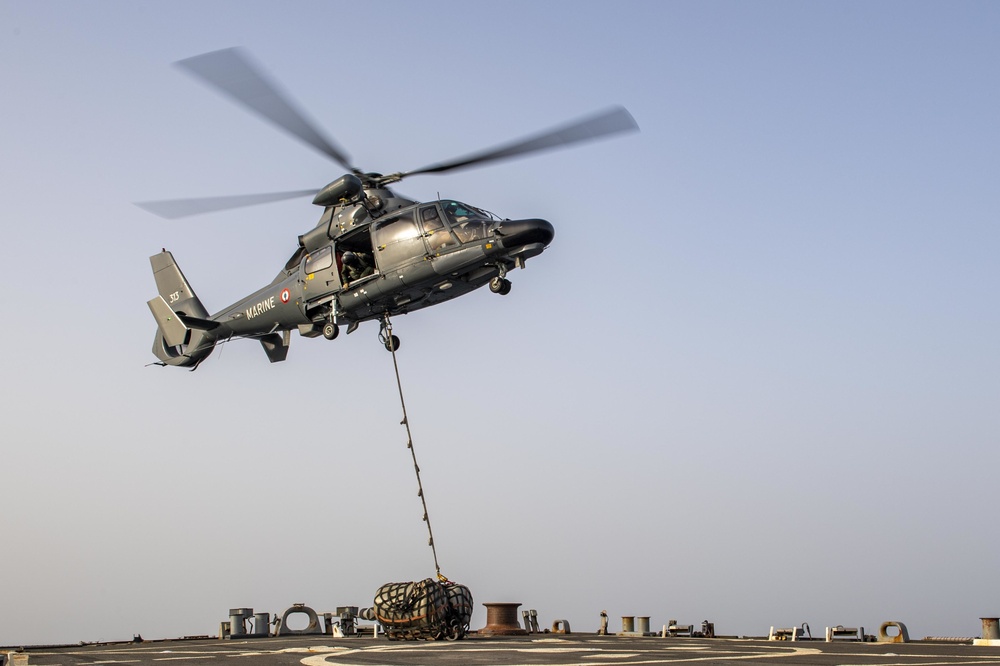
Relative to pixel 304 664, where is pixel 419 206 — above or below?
above

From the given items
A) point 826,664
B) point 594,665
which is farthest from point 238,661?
point 826,664

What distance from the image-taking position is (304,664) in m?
18.1

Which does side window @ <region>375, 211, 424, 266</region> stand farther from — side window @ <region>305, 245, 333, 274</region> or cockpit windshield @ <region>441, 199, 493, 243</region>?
side window @ <region>305, 245, 333, 274</region>

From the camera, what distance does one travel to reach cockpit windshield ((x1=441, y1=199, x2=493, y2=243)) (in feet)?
99.0

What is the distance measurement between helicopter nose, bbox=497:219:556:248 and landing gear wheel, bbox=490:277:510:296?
128 cm

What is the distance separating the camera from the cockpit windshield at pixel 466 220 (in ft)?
99.0

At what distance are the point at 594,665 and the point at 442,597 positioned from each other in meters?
7.11

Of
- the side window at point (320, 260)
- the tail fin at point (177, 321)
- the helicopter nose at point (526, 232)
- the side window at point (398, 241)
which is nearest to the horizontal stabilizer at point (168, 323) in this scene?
the tail fin at point (177, 321)

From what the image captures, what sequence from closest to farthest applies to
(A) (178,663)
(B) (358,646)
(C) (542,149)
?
(A) (178,663), (B) (358,646), (C) (542,149)

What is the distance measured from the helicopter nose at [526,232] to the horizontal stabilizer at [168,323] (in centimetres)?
1543

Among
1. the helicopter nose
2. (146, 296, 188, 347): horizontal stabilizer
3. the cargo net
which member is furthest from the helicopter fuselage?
the cargo net

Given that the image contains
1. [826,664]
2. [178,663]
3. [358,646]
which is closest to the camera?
[826,664]

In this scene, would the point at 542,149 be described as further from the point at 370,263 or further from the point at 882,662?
the point at 882,662

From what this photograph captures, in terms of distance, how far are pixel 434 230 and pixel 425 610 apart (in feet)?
39.6
